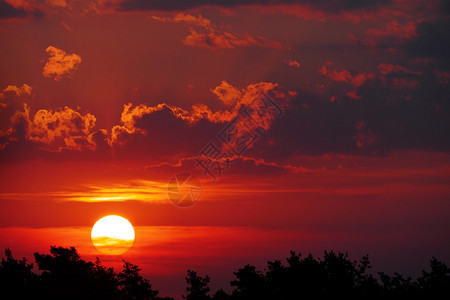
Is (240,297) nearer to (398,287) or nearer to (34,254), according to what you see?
(398,287)

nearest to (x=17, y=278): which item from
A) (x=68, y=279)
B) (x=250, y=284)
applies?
(x=68, y=279)

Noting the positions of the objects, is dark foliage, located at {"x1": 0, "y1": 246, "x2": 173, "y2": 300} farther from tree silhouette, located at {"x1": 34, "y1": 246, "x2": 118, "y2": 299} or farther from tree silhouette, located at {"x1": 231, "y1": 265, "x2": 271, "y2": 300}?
tree silhouette, located at {"x1": 231, "y1": 265, "x2": 271, "y2": 300}

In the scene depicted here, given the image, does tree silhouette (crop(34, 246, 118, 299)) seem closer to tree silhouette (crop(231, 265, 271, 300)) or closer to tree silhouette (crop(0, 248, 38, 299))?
tree silhouette (crop(0, 248, 38, 299))

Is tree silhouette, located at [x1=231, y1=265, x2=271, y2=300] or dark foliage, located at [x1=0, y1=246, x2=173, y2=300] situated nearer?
tree silhouette, located at [x1=231, y1=265, x2=271, y2=300]

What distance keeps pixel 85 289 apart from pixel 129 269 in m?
6.38

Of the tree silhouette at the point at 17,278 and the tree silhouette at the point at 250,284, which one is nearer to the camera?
the tree silhouette at the point at 250,284

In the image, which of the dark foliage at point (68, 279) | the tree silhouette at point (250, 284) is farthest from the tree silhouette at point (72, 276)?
the tree silhouette at point (250, 284)

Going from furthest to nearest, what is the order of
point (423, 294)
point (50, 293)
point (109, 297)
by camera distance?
point (109, 297) → point (50, 293) → point (423, 294)

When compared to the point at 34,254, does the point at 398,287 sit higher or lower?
lower

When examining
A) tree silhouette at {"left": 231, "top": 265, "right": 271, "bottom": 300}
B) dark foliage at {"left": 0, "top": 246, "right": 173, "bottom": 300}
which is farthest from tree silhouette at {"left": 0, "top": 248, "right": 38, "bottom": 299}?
tree silhouette at {"left": 231, "top": 265, "right": 271, "bottom": 300}

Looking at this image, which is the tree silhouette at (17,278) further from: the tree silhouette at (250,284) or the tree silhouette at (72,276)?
the tree silhouette at (250,284)

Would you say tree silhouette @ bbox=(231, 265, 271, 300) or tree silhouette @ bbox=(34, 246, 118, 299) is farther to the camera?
tree silhouette @ bbox=(34, 246, 118, 299)

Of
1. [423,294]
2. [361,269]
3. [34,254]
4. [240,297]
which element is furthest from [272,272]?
[34,254]

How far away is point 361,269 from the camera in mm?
58969
